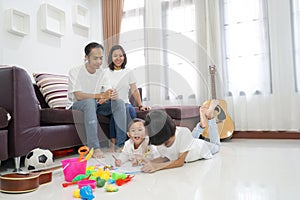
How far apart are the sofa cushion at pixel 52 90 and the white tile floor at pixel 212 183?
836 mm

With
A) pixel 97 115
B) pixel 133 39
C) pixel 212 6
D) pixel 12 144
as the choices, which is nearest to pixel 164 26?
pixel 212 6

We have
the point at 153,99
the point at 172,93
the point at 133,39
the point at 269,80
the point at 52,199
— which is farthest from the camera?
the point at 269,80

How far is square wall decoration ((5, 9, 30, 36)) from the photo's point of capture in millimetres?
2449

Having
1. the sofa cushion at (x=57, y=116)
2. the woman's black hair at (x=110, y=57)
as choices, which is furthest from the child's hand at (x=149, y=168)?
the sofa cushion at (x=57, y=116)

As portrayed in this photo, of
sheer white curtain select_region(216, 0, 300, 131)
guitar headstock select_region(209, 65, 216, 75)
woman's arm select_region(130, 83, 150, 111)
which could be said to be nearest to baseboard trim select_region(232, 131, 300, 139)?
sheer white curtain select_region(216, 0, 300, 131)

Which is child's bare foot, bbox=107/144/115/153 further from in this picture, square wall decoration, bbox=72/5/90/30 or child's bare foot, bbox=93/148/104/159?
Answer: square wall decoration, bbox=72/5/90/30

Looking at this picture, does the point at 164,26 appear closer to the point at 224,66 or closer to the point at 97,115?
the point at 224,66

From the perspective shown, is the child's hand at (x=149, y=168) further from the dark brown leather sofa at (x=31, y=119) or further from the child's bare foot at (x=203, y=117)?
the child's bare foot at (x=203, y=117)

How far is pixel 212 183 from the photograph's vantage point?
1203 mm

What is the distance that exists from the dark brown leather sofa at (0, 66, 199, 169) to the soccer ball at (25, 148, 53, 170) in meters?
0.07

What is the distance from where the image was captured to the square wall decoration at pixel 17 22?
245 cm

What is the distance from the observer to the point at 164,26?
315 centimetres

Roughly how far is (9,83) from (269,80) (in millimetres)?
2352

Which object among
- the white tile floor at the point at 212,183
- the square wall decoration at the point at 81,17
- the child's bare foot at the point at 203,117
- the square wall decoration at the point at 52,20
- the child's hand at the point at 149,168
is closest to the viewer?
the white tile floor at the point at 212,183
